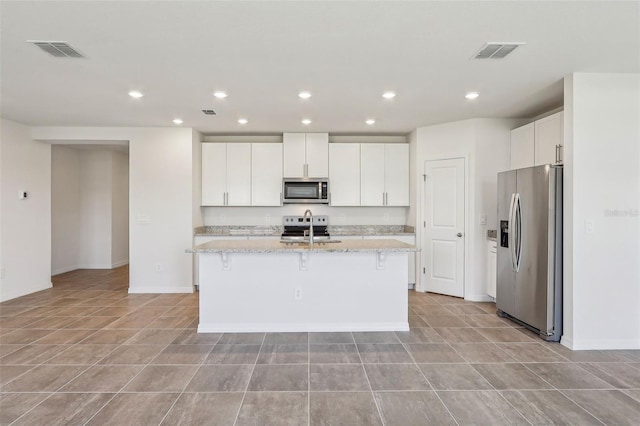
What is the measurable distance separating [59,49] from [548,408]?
432 cm

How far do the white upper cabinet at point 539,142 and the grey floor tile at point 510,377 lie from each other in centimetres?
228

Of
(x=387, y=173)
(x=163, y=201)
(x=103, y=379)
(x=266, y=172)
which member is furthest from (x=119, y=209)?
(x=387, y=173)

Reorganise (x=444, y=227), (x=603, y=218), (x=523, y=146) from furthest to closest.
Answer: (x=444, y=227) < (x=523, y=146) < (x=603, y=218)

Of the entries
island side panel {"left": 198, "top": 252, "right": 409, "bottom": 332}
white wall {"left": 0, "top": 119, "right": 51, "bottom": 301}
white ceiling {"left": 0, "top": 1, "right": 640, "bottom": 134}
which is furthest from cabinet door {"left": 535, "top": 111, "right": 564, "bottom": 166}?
white wall {"left": 0, "top": 119, "right": 51, "bottom": 301}

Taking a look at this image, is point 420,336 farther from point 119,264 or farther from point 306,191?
point 119,264

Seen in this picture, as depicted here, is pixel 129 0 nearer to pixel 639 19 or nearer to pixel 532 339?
pixel 639 19

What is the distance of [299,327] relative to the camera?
357 centimetres

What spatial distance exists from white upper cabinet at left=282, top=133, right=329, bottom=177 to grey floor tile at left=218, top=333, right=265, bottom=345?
109 inches

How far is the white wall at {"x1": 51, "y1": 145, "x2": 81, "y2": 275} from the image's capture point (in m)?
6.51

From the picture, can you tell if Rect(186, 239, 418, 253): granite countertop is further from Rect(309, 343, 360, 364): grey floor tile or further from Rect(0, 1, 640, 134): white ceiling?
Rect(0, 1, 640, 134): white ceiling

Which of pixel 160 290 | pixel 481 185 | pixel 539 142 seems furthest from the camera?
pixel 160 290

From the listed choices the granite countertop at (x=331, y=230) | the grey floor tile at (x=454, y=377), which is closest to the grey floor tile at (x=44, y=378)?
the grey floor tile at (x=454, y=377)

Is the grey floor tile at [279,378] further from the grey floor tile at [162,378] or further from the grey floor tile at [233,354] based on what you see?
the grey floor tile at [162,378]

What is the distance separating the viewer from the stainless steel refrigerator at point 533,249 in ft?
10.6
